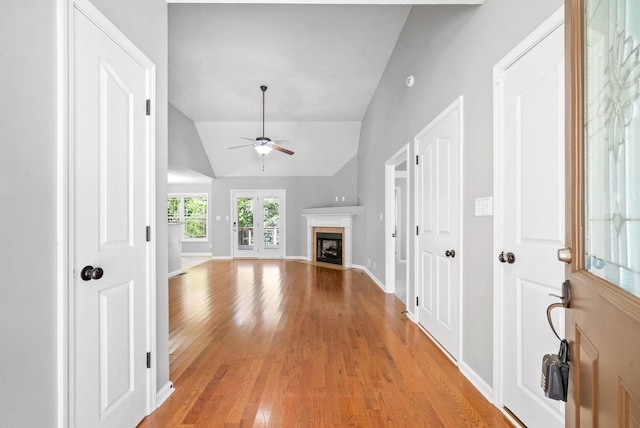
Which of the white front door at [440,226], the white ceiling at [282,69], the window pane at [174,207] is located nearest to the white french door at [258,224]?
the white ceiling at [282,69]

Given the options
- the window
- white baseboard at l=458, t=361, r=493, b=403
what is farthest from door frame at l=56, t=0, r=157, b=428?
the window

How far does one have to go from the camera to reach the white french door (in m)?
8.77

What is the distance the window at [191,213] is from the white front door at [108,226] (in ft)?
28.1

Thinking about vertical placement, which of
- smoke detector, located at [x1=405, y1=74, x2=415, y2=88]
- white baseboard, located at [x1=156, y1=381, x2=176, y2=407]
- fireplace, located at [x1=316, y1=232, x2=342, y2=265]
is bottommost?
white baseboard, located at [x1=156, y1=381, x2=176, y2=407]

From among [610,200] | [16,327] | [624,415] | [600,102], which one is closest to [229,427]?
[16,327]

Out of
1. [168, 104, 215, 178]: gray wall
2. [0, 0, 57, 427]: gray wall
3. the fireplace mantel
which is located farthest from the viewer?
the fireplace mantel

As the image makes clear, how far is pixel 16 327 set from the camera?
0.99 m

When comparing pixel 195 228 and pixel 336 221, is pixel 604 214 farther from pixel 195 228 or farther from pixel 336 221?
pixel 195 228

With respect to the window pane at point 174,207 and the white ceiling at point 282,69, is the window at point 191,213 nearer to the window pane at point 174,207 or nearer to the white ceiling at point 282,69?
the window pane at point 174,207

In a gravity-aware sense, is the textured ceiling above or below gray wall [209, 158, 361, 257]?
above

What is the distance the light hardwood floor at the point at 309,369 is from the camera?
1.72 m

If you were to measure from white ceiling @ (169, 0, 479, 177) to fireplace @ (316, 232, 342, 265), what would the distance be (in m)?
2.06

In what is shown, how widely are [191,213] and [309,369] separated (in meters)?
8.80

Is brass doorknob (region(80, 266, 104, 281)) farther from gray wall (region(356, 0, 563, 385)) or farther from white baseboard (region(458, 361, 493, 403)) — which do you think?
white baseboard (region(458, 361, 493, 403))
